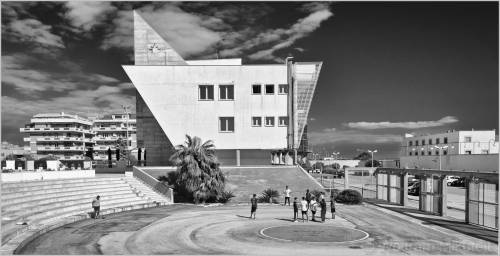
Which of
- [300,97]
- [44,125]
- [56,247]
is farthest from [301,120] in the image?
[44,125]

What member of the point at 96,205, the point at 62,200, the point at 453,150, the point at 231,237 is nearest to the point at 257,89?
the point at 62,200

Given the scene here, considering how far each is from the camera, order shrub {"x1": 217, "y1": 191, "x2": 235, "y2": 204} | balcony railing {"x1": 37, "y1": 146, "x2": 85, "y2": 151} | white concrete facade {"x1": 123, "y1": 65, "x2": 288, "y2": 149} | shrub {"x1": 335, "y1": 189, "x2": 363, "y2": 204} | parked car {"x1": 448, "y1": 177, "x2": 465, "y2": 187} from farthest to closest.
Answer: balcony railing {"x1": 37, "y1": 146, "x2": 85, "y2": 151} → parked car {"x1": 448, "y1": 177, "x2": 465, "y2": 187} → white concrete facade {"x1": 123, "y1": 65, "x2": 288, "y2": 149} → shrub {"x1": 217, "y1": 191, "x2": 235, "y2": 204} → shrub {"x1": 335, "y1": 189, "x2": 363, "y2": 204}

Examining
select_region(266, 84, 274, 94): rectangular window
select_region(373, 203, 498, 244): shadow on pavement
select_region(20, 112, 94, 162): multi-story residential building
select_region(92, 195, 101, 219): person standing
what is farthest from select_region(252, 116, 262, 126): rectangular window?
select_region(20, 112, 94, 162): multi-story residential building

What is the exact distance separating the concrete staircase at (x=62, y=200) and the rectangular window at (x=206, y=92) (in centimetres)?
1602

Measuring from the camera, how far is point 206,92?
52.6 m

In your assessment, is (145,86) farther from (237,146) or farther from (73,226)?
(73,226)

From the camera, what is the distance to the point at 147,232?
23.0 m

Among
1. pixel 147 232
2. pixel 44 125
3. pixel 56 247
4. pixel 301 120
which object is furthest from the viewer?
pixel 44 125

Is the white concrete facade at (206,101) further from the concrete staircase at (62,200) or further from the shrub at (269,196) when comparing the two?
the shrub at (269,196)

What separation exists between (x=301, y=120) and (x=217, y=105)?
12419 mm

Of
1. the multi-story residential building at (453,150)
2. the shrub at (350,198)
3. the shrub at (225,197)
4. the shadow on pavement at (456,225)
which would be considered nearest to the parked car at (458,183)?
the multi-story residential building at (453,150)

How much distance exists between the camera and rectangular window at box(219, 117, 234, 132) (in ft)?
173

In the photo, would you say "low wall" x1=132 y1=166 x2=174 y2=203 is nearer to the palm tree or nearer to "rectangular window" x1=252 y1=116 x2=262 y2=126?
the palm tree

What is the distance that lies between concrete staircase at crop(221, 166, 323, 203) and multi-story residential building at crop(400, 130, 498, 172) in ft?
125
